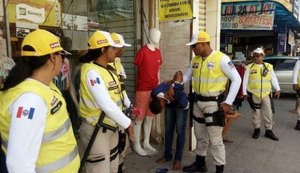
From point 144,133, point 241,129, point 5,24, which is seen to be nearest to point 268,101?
point 241,129

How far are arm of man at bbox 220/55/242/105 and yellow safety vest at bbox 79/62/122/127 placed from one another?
1.57m

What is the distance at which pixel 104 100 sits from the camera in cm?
236

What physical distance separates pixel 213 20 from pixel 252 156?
2.38 metres

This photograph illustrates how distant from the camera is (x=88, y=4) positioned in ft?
14.1

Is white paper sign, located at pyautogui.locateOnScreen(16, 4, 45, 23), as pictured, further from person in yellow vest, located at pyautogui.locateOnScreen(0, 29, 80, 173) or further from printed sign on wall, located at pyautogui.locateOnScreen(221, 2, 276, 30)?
printed sign on wall, located at pyautogui.locateOnScreen(221, 2, 276, 30)

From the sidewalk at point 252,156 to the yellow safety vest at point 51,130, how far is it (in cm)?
256

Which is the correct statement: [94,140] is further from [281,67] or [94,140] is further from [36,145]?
[281,67]

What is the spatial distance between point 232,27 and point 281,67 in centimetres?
282

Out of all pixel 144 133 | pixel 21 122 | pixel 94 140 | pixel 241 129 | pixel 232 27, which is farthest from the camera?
pixel 232 27

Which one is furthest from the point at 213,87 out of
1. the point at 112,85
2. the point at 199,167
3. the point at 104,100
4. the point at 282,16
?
the point at 282,16

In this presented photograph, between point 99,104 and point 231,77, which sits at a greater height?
point 231,77

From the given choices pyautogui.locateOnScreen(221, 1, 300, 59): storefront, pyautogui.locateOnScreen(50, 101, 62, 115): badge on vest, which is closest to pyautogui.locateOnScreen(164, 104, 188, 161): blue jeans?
pyautogui.locateOnScreen(50, 101, 62, 115): badge on vest

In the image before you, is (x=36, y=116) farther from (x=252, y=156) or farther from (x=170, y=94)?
(x=252, y=156)

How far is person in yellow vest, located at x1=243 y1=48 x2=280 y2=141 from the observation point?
223 inches
